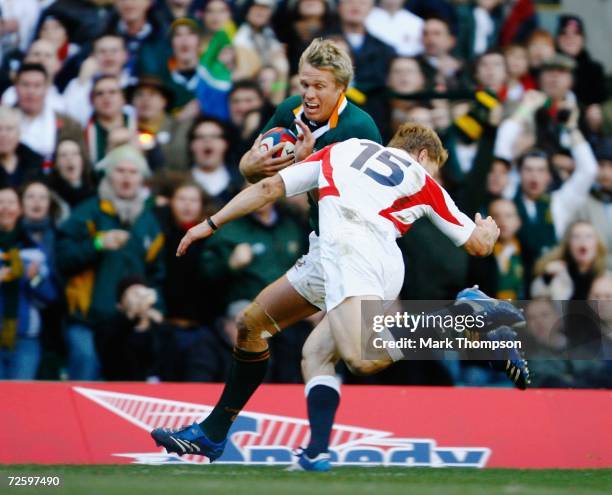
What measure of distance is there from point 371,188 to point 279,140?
2.55ft

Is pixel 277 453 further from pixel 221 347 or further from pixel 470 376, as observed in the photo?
pixel 470 376

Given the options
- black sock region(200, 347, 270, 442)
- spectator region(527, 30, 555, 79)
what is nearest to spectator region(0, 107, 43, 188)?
black sock region(200, 347, 270, 442)

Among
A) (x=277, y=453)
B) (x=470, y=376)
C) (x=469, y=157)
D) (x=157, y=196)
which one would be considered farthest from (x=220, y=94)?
(x=277, y=453)

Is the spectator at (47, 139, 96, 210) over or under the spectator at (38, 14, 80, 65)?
under

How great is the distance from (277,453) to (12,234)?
9.21ft

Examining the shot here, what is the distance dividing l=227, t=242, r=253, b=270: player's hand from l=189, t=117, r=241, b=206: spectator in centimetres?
60

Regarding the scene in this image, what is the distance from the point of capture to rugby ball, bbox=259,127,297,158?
289 inches

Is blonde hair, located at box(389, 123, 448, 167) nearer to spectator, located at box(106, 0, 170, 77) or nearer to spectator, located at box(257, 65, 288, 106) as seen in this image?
spectator, located at box(257, 65, 288, 106)

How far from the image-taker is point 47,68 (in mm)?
10531

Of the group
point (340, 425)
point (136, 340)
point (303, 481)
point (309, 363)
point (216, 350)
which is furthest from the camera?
point (216, 350)

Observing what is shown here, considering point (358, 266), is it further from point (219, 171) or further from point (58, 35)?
point (58, 35)

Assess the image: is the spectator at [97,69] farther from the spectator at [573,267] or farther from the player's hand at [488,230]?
the player's hand at [488,230]

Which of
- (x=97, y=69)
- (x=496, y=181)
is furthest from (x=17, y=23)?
(x=496, y=181)

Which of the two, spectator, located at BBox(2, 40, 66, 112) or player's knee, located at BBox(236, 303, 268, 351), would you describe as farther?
spectator, located at BBox(2, 40, 66, 112)
